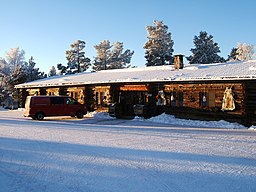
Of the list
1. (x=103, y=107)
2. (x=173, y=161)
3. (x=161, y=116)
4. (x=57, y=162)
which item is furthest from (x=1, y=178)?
(x=103, y=107)

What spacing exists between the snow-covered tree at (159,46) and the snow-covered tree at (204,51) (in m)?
4.30

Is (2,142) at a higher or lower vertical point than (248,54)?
lower

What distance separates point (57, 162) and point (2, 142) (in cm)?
456

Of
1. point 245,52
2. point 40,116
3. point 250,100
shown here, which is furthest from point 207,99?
point 245,52

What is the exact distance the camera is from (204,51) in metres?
51.7

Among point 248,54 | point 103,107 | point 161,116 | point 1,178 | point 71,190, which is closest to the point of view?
point 71,190

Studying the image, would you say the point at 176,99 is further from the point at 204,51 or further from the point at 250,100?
the point at 204,51

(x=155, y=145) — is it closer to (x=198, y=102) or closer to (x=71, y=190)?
(x=71, y=190)

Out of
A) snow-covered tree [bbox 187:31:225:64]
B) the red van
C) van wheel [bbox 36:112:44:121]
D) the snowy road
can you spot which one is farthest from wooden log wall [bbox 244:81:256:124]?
snow-covered tree [bbox 187:31:225:64]

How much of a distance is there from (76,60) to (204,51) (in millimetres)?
25196

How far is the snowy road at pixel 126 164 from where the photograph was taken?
616 cm

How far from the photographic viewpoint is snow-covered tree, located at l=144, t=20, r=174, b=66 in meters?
52.8

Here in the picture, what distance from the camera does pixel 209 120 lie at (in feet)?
66.5

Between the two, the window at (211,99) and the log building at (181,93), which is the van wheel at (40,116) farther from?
the window at (211,99)
